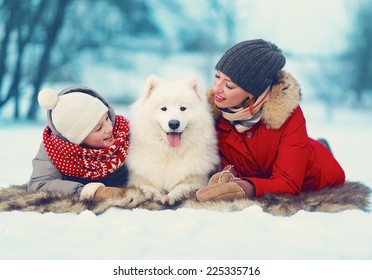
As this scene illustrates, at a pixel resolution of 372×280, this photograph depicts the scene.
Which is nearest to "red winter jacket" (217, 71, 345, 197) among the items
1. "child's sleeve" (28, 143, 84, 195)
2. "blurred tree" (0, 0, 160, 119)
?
"child's sleeve" (28, 143, 84, 195)

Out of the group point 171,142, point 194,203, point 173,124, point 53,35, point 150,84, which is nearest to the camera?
point 194,203

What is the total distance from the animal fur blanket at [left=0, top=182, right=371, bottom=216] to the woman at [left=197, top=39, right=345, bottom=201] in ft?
0.34

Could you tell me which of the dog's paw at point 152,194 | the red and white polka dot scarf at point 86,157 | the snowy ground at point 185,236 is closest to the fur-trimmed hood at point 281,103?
the snowy ground at point 185,236

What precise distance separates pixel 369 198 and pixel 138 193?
5.29 feet

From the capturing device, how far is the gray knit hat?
120 inches

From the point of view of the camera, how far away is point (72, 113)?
3.07 metres

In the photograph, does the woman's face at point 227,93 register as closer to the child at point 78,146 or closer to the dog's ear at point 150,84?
the dog's ear at point 150,84

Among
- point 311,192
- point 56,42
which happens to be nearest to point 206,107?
point 311,192

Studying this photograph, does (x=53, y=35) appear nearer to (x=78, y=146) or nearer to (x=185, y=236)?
(x=78, y=146)

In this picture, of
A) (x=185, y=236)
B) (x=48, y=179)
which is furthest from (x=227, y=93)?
(x=48, y=179)

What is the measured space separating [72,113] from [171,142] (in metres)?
0.68

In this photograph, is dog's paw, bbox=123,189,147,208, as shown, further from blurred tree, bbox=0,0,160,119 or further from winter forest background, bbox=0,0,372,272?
blurred tree, bbox=0,0,160,119

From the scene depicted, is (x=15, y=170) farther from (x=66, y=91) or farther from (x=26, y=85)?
(x=26, y=85)

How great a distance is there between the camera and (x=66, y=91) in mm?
3242
